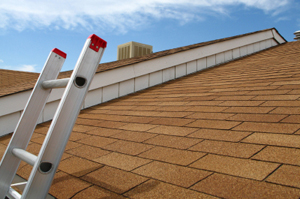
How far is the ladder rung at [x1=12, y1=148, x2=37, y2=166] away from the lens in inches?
49.8

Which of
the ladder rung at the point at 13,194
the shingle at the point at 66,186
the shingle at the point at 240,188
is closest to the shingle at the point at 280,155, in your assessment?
the shingle at the point at 240,188

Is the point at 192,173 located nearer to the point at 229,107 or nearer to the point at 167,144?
the point at 167,144

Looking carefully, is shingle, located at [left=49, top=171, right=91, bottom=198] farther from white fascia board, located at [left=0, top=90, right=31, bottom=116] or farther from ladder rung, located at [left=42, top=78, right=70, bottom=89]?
white fascia board, located at [left=0, top=90, right=31, bottom=116]

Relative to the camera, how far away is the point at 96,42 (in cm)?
129

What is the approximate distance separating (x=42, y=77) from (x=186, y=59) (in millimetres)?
3323

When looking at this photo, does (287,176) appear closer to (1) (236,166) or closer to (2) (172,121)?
(1) (236,166)

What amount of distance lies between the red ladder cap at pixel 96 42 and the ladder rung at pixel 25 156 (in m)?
0.65

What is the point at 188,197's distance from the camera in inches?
44.8

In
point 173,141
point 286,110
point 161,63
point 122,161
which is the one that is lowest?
point 122,161

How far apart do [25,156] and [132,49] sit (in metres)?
8.28

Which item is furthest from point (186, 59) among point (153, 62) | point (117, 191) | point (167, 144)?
point (117, 191)

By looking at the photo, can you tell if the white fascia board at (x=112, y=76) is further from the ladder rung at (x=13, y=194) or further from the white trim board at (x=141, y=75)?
the ladder rung at (x=13, y=194)

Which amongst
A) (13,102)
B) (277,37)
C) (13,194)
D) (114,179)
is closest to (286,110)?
(114,179)

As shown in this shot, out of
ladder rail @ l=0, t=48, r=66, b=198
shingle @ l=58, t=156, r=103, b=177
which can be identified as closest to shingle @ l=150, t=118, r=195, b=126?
shingle @ l=58, t=156, r=103, b=177
